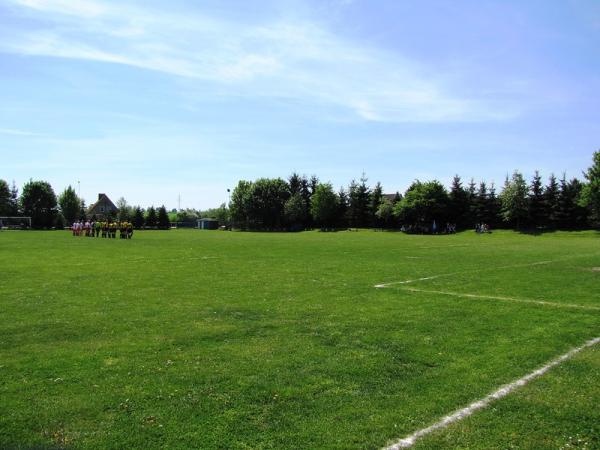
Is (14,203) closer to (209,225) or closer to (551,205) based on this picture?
(209,225)

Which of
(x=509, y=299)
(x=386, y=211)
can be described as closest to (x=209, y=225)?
(x=386, y=211)

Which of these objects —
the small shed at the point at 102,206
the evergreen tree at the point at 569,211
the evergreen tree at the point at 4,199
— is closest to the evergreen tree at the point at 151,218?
the small shed at the point at 102,206

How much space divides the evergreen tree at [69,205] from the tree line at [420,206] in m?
36.8

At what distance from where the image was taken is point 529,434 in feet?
17.3

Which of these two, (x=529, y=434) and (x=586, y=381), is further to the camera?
(x=586, y=381)

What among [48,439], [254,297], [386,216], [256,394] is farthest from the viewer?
[386,216]

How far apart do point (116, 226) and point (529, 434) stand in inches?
2143

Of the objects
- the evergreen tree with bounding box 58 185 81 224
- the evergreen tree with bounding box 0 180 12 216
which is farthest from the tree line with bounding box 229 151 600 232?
the evergreen tree with bounding box 0 180 12 216

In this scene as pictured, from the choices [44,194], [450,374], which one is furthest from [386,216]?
[450,374]

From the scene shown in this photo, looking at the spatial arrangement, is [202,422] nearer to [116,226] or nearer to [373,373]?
[373,373]

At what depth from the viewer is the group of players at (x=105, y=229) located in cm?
5250

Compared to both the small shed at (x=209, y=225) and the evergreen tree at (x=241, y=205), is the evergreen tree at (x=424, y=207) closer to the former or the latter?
the evergreen tree at (x=241, y=205)

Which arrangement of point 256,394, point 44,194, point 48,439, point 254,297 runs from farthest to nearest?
point 44,194
point 254,297
point 256,394
point 48,439

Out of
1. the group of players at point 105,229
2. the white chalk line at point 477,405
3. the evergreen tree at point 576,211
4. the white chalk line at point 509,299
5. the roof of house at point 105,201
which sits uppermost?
the roof of house at point 105,201
